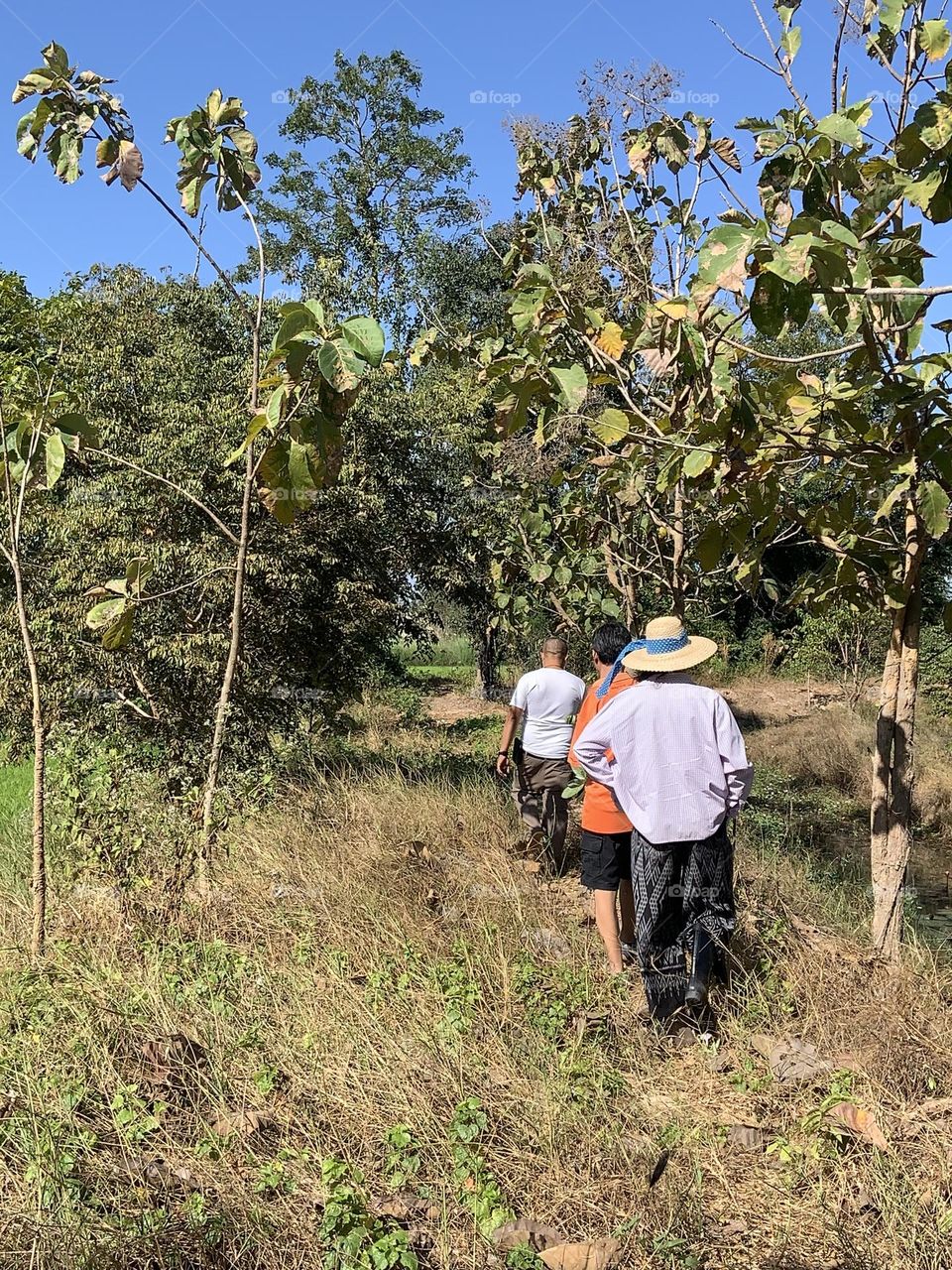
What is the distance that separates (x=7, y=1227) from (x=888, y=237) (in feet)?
12.6

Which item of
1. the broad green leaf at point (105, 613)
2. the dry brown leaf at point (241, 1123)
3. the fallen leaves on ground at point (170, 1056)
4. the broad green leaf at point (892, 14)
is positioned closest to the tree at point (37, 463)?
the broad green leaf at point (105, 613)

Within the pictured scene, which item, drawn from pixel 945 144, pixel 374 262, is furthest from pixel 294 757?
pixel 374 262

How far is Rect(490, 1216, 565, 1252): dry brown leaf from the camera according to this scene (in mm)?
2529

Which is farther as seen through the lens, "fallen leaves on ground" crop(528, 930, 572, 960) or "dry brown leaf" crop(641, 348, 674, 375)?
"fallen leaves on ground" crop(528, 930, 572, 960)

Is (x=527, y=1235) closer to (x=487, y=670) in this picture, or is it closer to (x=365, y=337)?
(x=365, y=337)

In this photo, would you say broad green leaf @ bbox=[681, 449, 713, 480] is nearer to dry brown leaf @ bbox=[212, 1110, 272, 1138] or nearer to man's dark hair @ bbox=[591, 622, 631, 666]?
man's dark hair @ bbox=[591, 622, 631, 666]

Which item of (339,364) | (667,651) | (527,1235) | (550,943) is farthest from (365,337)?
(550,943)

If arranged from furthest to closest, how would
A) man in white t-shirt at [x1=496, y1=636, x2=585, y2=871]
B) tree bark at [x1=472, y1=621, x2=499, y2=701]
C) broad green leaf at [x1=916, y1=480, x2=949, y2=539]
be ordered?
tree bark at [x1=472, y1=621, x2=499, y2=701], man in white t-shirt at [x1=496, y1=636, x2=585, y2=871], broad green leaf at [x1=916, y1=480, x2=949, y2=539]

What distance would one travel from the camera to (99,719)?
787 centimetres

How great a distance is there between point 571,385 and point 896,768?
226cm

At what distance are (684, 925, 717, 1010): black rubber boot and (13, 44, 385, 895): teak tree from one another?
2.18 m

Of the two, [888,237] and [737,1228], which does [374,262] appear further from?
[737,1228]

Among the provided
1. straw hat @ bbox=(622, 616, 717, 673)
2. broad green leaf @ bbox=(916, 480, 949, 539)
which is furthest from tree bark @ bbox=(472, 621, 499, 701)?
broad green leaf @ bbox=(916, 480, 949, 539)

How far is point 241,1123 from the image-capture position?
3.00 metres
